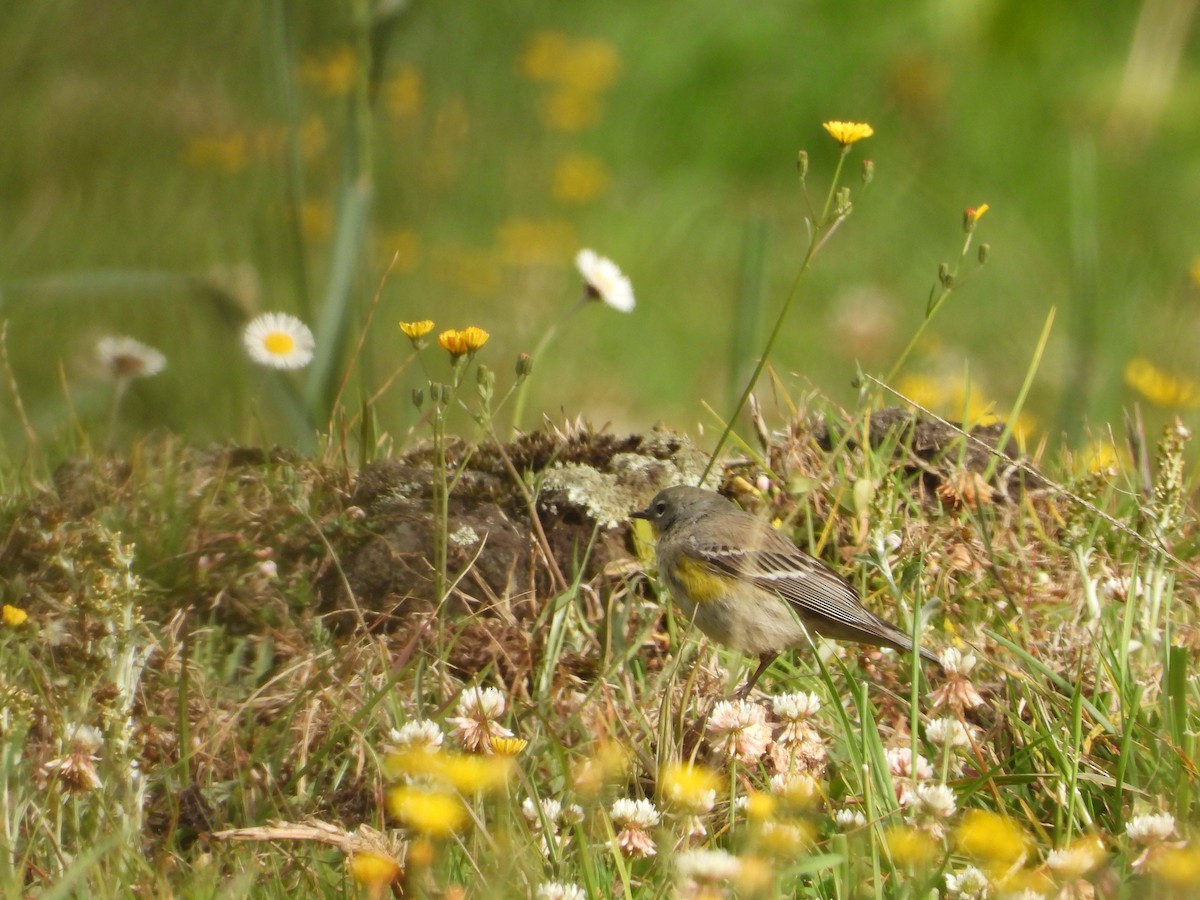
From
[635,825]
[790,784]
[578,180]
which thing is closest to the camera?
[635,825]

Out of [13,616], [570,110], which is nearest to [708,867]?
[13,616]

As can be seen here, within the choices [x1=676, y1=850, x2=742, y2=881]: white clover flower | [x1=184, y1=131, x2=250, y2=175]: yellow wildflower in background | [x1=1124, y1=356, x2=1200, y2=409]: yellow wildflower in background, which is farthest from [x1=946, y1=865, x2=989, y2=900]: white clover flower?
[x1=184, y1=131, x2=250, y2=175]: yellow wildflower in background

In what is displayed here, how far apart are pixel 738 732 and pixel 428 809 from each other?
0.88 metres

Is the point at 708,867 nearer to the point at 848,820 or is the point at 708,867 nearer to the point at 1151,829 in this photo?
the point at 848,820

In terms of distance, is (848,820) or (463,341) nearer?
(848,820)

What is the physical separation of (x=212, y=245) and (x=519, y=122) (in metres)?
1.34

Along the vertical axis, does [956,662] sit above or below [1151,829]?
below

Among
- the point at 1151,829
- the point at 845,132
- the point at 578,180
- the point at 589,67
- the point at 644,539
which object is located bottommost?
the point at 578,180

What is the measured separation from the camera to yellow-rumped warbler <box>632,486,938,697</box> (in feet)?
9.66

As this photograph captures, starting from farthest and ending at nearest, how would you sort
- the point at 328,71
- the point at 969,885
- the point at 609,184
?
the point at 609,184
the point at 328,71
the point at 969,885

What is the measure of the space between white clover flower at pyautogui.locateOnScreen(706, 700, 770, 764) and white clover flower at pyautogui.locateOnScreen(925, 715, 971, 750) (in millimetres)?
280

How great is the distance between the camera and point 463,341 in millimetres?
2697

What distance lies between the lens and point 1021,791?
261 centimetres

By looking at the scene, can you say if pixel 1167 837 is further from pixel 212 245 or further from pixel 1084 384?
pixel 212 245
